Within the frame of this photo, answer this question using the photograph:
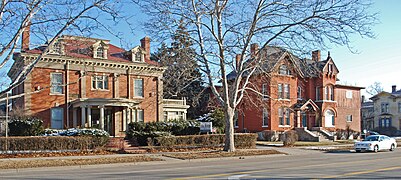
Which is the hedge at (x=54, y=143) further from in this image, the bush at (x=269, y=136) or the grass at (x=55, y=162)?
the bush at (x=269, y=136)

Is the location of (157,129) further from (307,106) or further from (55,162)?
(307,106)

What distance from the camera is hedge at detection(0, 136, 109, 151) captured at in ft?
81.1

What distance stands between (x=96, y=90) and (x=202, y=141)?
47.6 feet

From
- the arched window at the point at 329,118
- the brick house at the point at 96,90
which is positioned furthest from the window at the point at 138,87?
the arched window at the point at 329,118

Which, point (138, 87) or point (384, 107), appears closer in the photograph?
point (138, 87)

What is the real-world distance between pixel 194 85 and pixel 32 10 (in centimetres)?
3843

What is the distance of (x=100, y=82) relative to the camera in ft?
134

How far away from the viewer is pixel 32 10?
18.2 metres

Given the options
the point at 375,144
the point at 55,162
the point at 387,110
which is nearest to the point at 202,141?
the point at 375,144

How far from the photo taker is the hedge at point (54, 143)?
24734mm

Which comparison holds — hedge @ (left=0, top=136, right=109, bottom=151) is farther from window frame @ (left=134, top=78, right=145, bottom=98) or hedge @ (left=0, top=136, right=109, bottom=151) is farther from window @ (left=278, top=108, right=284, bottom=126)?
window @ (left=278, top=108, right=284, bottom=126)

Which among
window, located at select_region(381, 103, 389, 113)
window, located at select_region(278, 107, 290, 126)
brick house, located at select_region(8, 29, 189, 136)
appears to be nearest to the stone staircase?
brick house, located at select_region(8, 29, 189, 136)

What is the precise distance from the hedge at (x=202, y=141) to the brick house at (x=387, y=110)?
53.1 meters

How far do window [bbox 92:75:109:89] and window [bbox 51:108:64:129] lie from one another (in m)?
4.01
